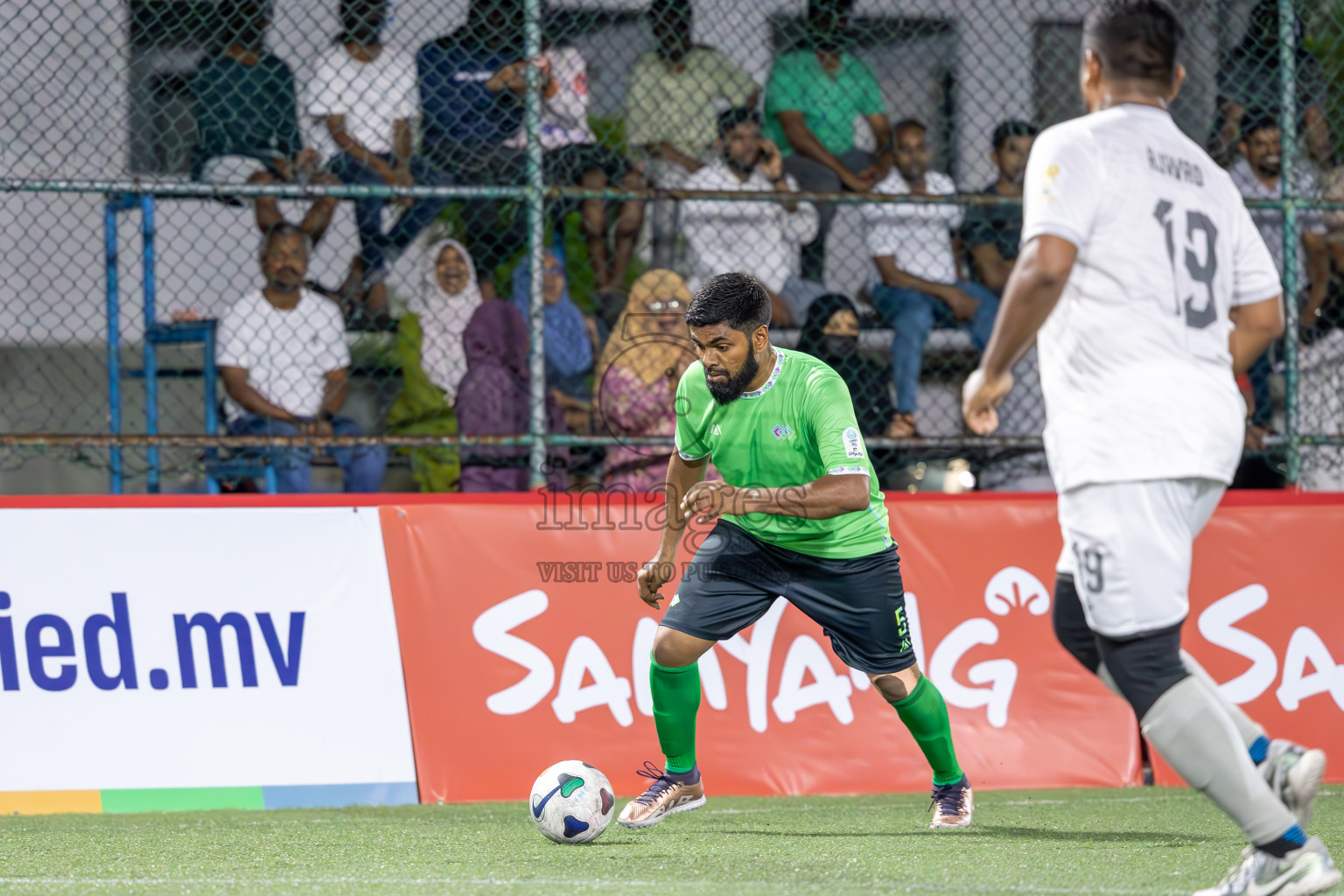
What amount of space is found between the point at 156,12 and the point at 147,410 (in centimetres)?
251

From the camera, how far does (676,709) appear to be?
5289 millimetres

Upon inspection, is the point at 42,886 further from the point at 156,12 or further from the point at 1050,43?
the point at 1050,43

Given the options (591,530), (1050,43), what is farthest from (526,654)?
(1050,43)

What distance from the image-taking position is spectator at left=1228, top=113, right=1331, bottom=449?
25.1 feet

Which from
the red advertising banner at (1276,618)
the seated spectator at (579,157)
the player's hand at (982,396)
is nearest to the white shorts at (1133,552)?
the player's hand at (982,396)

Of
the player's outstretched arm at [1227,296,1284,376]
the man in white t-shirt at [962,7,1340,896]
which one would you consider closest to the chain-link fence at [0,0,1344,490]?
the player's outstretched arm at [1227,296,1284,376]

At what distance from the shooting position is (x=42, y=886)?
13.4 ft

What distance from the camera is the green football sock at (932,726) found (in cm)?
525

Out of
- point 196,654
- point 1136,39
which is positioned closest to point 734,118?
point 196,654

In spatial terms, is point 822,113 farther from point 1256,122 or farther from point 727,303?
point 727,303

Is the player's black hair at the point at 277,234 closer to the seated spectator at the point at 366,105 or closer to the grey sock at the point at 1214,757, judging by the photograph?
the seated spectator at the point at 366,105

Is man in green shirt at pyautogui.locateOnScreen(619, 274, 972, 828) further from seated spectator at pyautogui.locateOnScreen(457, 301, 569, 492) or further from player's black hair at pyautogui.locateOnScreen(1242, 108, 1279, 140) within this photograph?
player's black hair at pyautogui.locateOnScreen(1242, 108, 1279, 140)

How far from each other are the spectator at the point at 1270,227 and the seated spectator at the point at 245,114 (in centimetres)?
501

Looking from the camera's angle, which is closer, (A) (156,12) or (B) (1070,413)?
(B) (1070,413)
